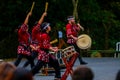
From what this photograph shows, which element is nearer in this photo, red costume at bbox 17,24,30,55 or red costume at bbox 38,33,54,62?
red costume at bbox 38,33,54,62

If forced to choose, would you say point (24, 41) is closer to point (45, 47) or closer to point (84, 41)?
point (84, 41)

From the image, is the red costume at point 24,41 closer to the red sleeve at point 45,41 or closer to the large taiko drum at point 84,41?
the large taiko drum at point 84,41

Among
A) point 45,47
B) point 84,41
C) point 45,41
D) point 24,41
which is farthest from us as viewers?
point 24,41

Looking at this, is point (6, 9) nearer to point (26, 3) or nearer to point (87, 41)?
point (26, 3)

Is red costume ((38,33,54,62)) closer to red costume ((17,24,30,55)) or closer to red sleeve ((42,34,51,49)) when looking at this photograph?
red sleeve ((42,34,51,49))

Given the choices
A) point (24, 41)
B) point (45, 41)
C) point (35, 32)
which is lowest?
point (24, 41)

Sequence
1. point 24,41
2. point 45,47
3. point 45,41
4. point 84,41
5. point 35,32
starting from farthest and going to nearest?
point 24,41 → point 35,32 → point 84,41 → point 45,47 → point 45,41

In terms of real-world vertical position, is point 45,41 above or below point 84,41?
above

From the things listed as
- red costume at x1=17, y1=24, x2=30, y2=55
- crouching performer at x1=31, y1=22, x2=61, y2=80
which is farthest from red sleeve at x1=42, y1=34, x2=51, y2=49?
red costume at x1=17, y1=24, x2=30, y2=55

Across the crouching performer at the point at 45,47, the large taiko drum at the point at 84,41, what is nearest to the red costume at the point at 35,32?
the large taiko drum at the point at 84,41

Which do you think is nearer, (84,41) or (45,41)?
(45,41)

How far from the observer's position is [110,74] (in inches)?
728

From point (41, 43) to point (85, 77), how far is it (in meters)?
9.03

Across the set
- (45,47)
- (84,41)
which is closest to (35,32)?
(84,41)
